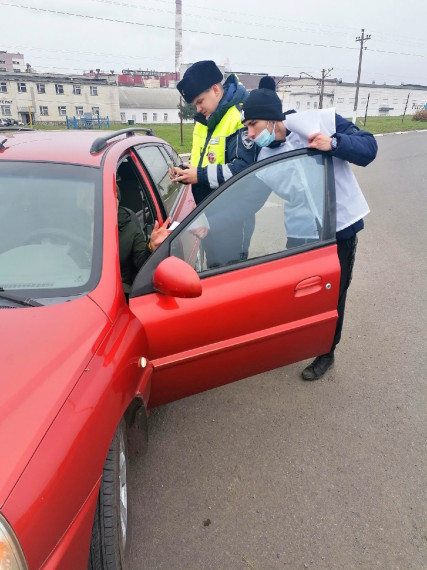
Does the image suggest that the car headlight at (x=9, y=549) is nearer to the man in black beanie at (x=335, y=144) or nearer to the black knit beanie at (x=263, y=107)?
Result: the man in black beanie at (x=335, y=144)

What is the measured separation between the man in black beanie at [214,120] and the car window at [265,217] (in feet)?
1.24

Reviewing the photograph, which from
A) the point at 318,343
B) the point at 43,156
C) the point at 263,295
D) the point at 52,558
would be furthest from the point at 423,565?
the point at 43,156

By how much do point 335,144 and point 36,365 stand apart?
1848 mm

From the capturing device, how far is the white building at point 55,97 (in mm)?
53469

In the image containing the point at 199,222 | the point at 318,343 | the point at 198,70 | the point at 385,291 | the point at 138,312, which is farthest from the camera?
the point at 385,291

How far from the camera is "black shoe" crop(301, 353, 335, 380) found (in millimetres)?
2957

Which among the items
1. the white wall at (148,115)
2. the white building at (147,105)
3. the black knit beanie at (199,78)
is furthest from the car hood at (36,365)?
the white wall at (148,115)

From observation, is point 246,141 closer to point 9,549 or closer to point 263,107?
point 263,107

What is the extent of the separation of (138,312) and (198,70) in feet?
5.90

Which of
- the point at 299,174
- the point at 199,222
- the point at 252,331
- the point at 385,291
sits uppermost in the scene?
the point at 299,174

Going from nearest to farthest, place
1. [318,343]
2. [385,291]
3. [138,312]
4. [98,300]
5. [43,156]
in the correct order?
[98,300]
[138,312]
[43,156]
[318,343]
[385,291]

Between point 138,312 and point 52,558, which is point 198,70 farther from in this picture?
point 52,558

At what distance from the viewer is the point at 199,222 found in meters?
2.09

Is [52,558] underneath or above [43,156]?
underneath
